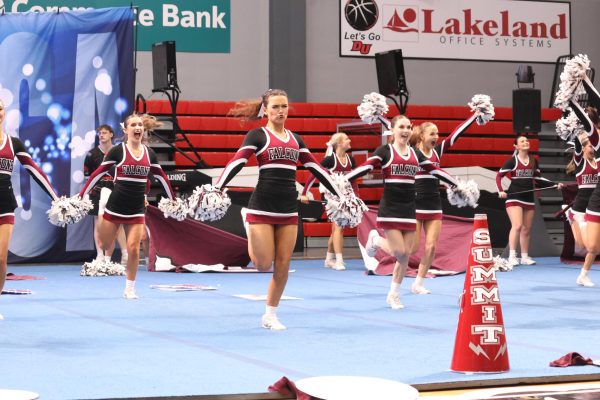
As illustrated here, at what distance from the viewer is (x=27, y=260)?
1399cm

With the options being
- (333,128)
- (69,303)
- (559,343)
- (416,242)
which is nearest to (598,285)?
(416,242)

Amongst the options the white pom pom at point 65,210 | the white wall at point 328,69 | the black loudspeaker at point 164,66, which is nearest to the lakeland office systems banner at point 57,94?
the black loudspeaker at point 164,66

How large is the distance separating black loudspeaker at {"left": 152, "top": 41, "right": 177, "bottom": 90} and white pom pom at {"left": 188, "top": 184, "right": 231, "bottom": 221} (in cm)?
981

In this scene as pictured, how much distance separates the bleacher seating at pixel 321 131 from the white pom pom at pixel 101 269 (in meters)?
4.70

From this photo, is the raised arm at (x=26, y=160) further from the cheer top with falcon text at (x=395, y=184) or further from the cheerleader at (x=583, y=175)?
the cheerleader at (x=583, y=175)

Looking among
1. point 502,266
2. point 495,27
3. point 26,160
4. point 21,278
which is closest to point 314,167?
point 26,160

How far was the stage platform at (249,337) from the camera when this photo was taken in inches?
199

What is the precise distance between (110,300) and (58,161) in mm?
5065

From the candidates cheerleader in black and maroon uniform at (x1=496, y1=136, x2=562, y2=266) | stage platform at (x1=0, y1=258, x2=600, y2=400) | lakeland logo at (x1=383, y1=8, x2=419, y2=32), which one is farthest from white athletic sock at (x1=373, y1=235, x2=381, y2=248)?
lakeland logo at (x1=383, y1=8, x2=419, y2=32)

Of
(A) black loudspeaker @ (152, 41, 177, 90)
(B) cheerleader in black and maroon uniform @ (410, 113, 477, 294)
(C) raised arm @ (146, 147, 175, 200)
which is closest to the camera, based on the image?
(C) raised arm @ (146, 147, 175, 200)

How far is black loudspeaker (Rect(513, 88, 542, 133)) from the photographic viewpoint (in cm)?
1708

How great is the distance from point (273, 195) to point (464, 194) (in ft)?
9.67

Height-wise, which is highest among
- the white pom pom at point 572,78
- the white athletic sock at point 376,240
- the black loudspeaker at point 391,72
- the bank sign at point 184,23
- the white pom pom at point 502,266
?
the bank sign at point 184,23

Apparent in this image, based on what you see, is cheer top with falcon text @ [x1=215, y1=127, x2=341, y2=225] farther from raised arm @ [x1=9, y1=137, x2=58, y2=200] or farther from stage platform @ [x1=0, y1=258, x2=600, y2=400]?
raised arm @ [x1=9, y1=137, x2=58, y2=200]
